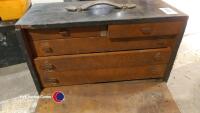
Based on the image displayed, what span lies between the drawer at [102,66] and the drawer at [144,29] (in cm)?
12

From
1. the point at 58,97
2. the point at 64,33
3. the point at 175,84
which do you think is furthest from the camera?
the point at 175,84

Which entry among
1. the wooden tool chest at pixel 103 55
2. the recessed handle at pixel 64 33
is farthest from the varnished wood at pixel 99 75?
the recessed handle at pixel 64 33

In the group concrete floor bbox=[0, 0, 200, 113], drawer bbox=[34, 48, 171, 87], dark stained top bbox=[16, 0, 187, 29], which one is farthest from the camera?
concrete floor bbox=[0, 0, 200, 113]

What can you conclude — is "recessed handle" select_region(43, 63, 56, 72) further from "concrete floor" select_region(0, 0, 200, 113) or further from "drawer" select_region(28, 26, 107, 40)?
"concrete floor" select_region(0, 0, 200, 113)

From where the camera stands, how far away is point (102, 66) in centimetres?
104

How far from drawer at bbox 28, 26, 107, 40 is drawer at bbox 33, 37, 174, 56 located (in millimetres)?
25

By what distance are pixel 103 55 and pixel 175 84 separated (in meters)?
0.81

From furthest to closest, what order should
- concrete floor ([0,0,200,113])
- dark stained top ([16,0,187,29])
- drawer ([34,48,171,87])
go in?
concrete floor ([0,0,200,113])
drawer ([34,48,171,87])
dark stained top ([16,0,187,29])

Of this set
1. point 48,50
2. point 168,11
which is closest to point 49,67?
point 48,50

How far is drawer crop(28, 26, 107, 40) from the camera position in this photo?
2.93ft

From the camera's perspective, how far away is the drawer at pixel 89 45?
939 mm

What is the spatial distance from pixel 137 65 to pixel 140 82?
0.13 m

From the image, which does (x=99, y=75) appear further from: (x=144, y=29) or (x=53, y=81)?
(x=144, y=29)

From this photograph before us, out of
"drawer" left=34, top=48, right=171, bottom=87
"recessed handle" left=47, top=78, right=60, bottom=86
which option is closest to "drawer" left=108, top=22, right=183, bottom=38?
"drawer" left=34, top=48, right=171, bottom=87
